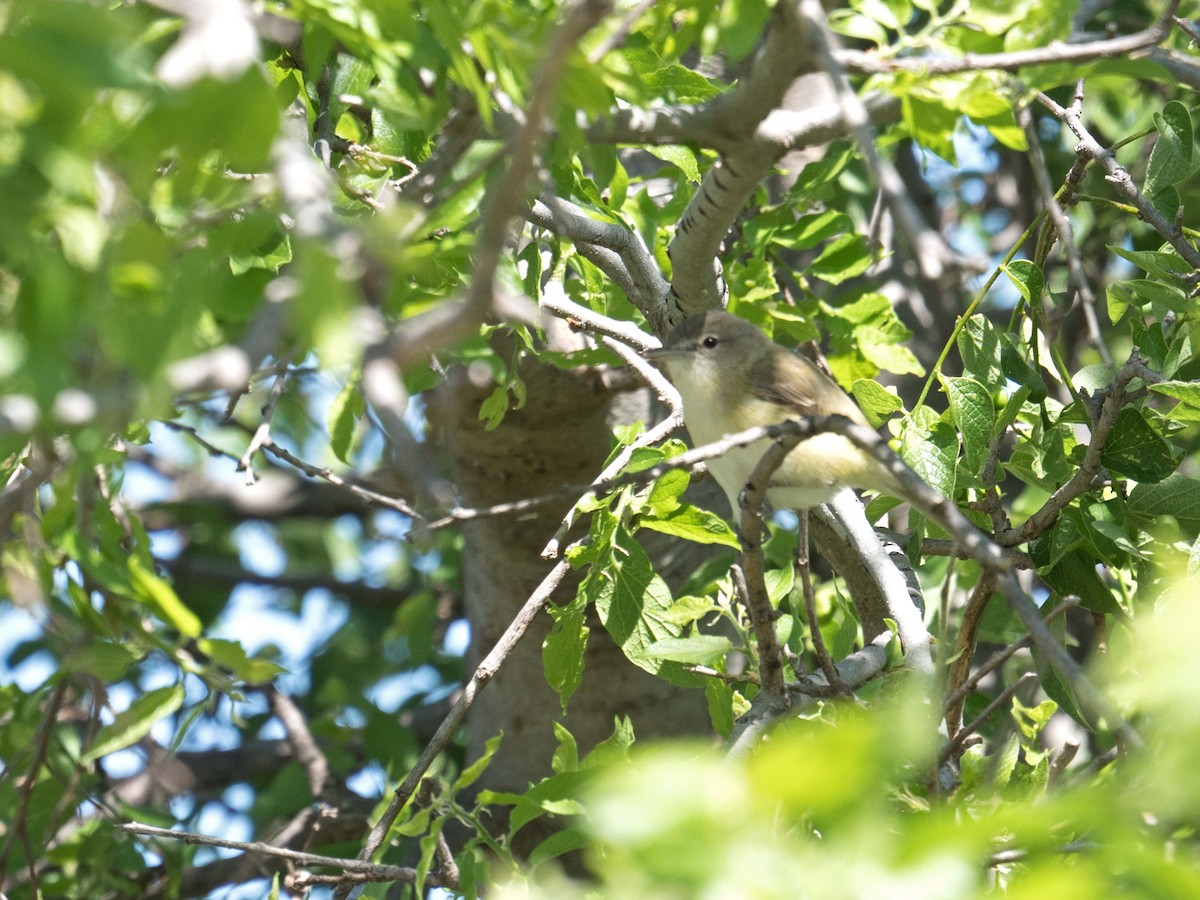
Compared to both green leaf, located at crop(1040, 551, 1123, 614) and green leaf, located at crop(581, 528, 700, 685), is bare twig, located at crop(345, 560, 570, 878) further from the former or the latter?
green leaf, located at crop(1040, 551, 1123, 614)

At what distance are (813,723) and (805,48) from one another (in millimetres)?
1484

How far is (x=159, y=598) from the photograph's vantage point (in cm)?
196

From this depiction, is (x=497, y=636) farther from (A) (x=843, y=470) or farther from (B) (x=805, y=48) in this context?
(B) (x=805, y=48)

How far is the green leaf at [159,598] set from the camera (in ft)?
6.41

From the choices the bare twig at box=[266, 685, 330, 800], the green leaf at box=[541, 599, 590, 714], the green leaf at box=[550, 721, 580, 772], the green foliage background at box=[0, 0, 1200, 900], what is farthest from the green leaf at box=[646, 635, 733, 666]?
the bare twig at box=[266, 685, 330, 800]

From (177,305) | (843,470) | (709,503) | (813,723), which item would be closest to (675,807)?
(177,305)

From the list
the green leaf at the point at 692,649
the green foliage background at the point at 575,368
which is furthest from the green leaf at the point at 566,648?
the green leaf at the point at 692,649

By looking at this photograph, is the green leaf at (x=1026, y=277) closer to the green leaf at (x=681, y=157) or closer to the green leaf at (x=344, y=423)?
the green leaf at (x=681, y=157)

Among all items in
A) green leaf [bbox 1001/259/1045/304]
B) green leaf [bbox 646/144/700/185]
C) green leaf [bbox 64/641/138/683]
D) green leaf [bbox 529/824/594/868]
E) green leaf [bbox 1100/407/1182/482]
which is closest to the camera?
green leaf [bbox 64/641/138/683]

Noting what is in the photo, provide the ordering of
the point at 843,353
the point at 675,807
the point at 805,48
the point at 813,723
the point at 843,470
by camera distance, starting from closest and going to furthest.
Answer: the point at 675,807 < the point at 805,48 < the point at 813,723 < the point at 843,470 < the point at 843,353

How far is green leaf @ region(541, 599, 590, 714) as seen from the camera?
287 centimetres

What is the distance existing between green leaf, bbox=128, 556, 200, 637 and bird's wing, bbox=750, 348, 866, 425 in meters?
1.96

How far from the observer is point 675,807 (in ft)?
3.92

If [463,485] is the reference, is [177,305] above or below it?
above
